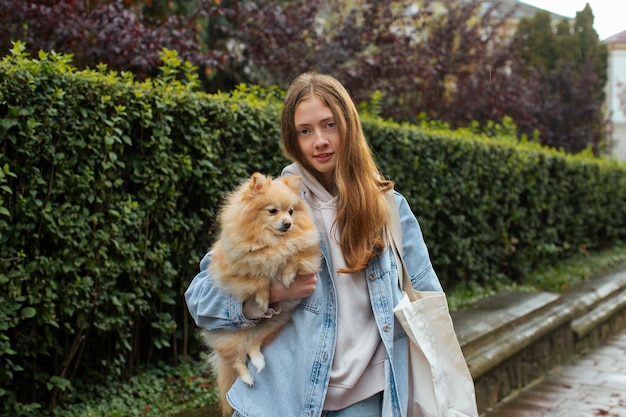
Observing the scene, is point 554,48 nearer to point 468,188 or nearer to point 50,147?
point 468,188

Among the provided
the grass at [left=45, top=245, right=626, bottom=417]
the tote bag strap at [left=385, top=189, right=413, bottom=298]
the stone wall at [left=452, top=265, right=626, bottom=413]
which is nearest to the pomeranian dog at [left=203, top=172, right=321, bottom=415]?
the tote bag strap at [left=385, top=189, right=413, bottom=298]

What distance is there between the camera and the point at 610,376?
685 centimetres

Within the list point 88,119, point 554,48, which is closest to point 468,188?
point 88,119

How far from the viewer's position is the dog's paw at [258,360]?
2.30 metres

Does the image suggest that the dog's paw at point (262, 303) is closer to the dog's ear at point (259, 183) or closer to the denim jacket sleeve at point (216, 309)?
the denim jacket sleeve at point (216, 309)

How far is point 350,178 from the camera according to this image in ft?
8.02

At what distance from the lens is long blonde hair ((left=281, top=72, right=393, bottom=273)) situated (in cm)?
237

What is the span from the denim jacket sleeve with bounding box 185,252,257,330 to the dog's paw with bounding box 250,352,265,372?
10cm

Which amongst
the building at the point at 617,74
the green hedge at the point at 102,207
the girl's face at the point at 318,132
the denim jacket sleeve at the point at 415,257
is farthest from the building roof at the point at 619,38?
the girl's face at the point at 318,132

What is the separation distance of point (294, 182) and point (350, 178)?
199mm

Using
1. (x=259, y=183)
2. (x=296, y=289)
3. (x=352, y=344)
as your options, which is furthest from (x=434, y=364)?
(x=259, y=183)

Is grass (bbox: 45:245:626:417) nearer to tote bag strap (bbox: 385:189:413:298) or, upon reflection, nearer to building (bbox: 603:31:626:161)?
tote bag strap (bbox: 385:189:413:298)

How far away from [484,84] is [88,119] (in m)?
11.4

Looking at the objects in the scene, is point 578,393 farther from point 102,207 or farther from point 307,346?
point 307,346
